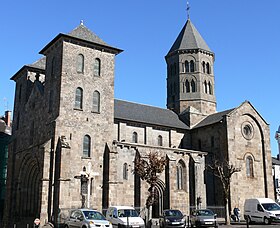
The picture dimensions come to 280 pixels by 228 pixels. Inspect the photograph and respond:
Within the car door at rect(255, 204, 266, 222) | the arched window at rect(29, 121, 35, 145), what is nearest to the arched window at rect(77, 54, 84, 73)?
the arched window at rect(29, 121, 35, 145)

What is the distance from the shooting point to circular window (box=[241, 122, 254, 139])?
42213mm

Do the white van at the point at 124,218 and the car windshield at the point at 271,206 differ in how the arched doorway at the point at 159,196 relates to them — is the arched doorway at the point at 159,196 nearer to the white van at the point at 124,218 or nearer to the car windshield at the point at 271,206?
the car windshield at the point at 271,206

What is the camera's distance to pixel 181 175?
38.5 meters

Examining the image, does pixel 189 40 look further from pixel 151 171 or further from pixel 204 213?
pixel 204 213

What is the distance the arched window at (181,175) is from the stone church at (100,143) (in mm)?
103

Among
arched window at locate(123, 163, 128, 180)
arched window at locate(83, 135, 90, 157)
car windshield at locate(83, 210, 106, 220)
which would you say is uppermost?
arched window at locate(83, 135, 90, 157)

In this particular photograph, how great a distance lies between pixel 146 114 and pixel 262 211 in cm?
1893

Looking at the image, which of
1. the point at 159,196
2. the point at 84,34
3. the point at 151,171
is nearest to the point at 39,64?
the point at 84,34

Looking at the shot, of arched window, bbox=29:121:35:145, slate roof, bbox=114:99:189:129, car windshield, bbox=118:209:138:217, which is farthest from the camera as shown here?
slate roof, bbox=114:99:189:129

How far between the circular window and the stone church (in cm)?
12

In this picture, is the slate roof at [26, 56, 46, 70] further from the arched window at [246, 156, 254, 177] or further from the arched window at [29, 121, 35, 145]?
the arched window at [246, 156, 254, 177]

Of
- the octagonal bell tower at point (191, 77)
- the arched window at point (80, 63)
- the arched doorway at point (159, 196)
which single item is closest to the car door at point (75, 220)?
the arched doorway at point (159, 196)

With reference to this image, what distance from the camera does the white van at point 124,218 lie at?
23047 millimetres

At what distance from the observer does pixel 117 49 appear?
37.4 m
